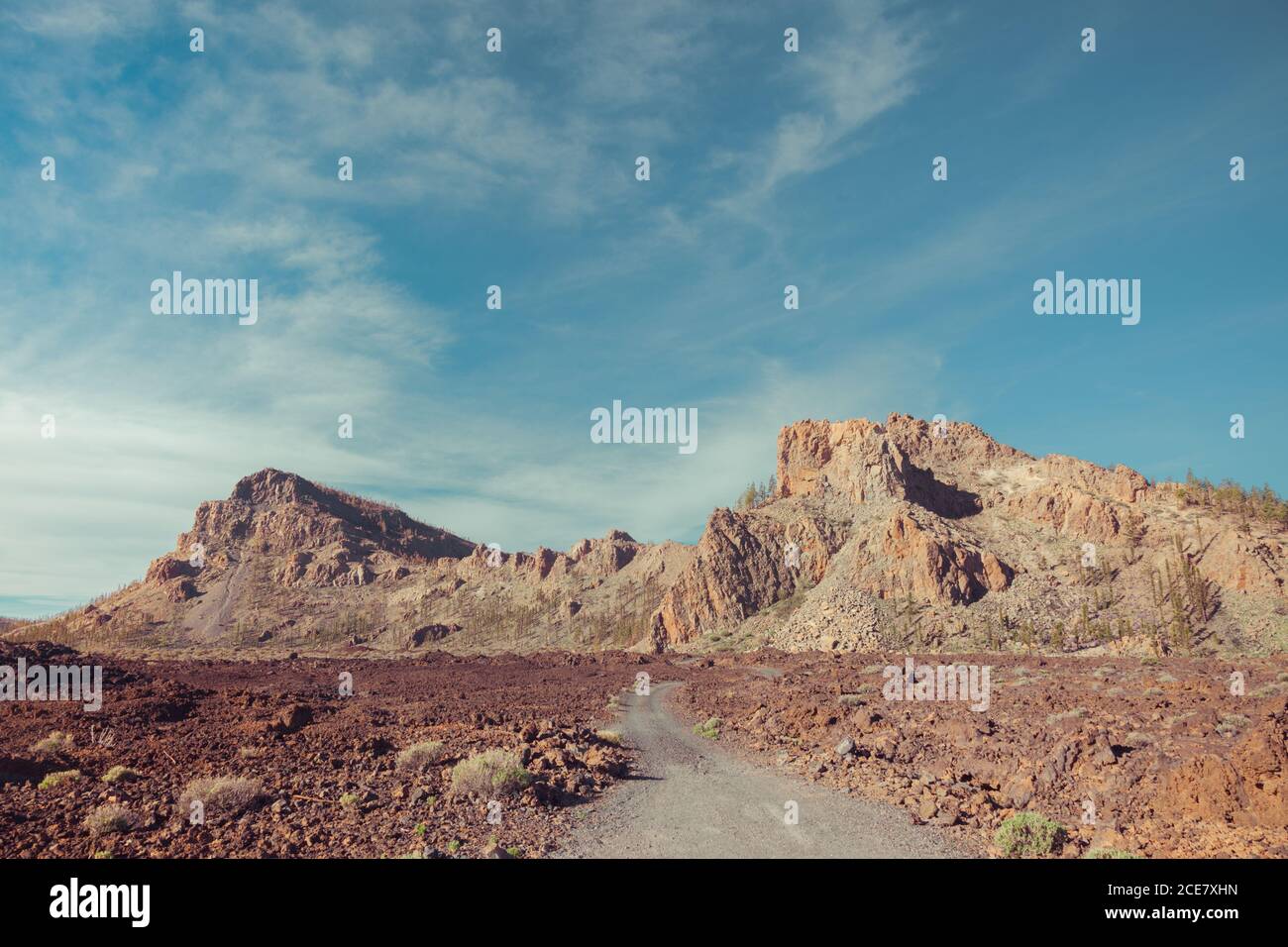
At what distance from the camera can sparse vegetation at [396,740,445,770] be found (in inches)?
577

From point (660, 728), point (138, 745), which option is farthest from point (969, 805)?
point (138, 745)

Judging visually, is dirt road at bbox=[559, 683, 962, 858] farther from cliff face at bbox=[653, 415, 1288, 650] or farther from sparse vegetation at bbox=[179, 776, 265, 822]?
cliff face at bbox=[653, 415, 1288, 650]

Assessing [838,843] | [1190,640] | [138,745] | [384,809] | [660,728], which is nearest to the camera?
[838,843]

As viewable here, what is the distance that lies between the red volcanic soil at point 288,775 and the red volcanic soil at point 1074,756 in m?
6.50

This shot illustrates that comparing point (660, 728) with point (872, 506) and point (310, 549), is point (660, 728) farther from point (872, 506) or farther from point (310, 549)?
point (310, 549)

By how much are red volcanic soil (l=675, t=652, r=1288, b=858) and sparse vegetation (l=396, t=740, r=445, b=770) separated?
345 inches

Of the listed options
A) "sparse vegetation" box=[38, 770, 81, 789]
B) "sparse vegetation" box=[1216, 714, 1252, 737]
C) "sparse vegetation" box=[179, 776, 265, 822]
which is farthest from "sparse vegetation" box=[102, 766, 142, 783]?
"sparse vegetation" box=[1216, 714, 1252, 737]

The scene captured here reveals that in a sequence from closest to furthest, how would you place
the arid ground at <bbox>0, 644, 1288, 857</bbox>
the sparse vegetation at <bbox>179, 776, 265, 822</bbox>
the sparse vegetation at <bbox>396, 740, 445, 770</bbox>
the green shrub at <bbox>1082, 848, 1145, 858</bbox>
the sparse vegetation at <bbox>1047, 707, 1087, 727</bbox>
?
the green shrub at <bbox>1082, 848, 1145, 858</bbox>
the arid ground at <bbox>0, 644, 1288, 857</bbox>
the sparse vegetation at <bbox>179, 776, 265, 822</bbox>
the sparse vegetation at <bbox>396, 740, 445, 770</bbox>
the sparse vegetation at <bbox>1047, 707, 1087, 727</bbox>

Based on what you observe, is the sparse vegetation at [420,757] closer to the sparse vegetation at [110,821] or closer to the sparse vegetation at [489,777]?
the sparse vegetation at [489,777]

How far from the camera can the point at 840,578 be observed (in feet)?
258

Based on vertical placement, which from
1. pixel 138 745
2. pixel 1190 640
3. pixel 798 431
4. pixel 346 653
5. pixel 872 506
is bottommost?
pixel 346 653

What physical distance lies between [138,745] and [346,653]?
287ft

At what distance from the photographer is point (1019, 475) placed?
98.6 m

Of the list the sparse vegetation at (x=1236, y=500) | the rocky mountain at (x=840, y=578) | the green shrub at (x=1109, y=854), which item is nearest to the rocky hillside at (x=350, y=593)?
the rocky mountain at (x=840, y=578)
